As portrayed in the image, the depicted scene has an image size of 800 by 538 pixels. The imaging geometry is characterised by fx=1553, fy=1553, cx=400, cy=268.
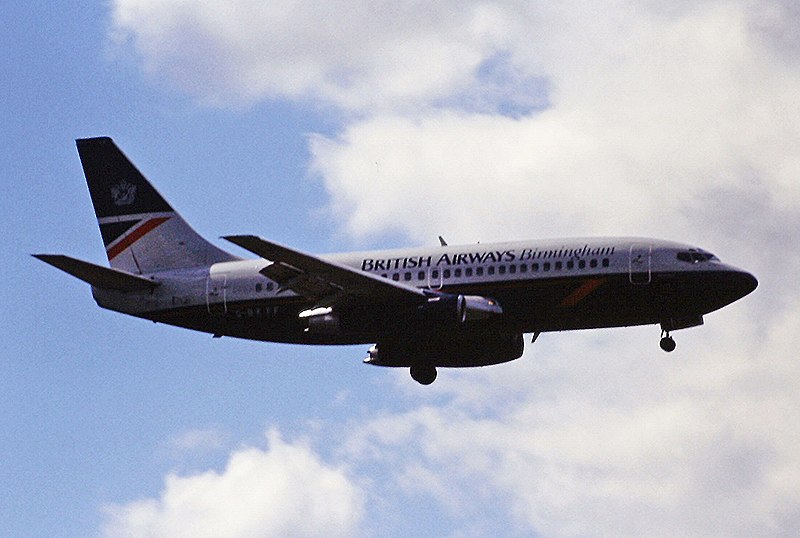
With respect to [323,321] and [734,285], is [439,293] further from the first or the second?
[734,285]

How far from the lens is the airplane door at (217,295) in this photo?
62938 millimetres

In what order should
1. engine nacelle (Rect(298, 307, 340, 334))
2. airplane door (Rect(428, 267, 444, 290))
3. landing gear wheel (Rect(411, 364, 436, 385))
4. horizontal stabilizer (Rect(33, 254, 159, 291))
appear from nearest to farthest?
engine nacelle (Rect(298, 307, 340, 334)) < airplane door (Rect(428, 267, 444, 290)) < horizontal stabilizer (Rect(33, 254, 159, 291)) < landing gear wheel (Rect(411, 364, 436, 385))

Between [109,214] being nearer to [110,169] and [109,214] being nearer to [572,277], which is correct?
[110,169]

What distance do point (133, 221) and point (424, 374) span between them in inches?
578

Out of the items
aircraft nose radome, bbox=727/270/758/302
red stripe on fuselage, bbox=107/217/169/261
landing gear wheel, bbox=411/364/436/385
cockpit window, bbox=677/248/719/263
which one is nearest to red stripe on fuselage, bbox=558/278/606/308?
cockpit window, bbox=677/248/719/263

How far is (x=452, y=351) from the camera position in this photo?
64.9m

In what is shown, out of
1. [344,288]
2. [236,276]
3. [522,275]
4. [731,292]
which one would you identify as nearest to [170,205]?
[236,276]

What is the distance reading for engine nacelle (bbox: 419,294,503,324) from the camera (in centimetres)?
5762

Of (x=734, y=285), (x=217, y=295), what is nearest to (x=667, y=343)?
(x=734, y=285)

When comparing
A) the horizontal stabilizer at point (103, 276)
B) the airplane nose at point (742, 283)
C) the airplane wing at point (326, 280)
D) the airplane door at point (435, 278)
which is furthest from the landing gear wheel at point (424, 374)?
the airplane nose at point (742, 283)

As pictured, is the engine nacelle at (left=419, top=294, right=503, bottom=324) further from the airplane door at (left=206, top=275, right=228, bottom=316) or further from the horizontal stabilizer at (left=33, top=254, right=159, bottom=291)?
the horizontal stabilizer at (left=33, top=254, right=159, bottom=291)

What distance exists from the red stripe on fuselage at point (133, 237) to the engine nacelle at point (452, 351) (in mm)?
11604

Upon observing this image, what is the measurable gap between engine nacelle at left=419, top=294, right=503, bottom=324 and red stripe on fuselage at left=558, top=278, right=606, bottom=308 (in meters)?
2.59

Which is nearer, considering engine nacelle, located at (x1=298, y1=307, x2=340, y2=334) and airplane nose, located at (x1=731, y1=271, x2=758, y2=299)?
airplane nose, located at (x1=731, y1=271, x2=758, y2=299)
